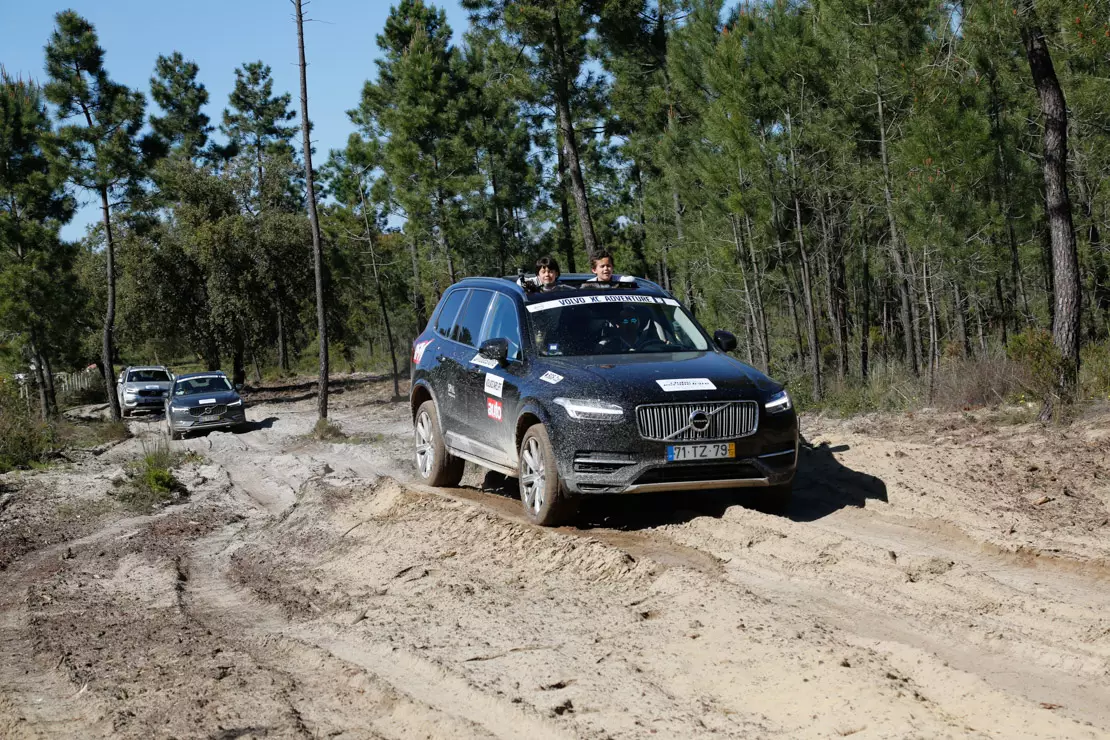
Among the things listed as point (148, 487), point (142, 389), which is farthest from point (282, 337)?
point (148, 487)

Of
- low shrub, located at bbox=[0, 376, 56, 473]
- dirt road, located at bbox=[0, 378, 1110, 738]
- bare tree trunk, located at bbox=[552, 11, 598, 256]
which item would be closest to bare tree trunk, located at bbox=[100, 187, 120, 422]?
low shrub, located at bbox=[0, 376, 56, 473]

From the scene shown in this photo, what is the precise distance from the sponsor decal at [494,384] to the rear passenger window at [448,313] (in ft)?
5.52

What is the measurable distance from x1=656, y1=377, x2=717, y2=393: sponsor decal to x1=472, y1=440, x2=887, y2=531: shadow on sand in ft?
3.63

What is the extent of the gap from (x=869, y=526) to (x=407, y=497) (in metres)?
4.47

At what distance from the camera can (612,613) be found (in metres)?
5.87

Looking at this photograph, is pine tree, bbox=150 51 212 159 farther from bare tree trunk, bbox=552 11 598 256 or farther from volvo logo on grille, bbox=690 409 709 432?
volvo logo on grille, bbox=690 409 709 432

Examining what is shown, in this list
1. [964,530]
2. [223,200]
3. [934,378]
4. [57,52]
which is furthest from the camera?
[223,200]

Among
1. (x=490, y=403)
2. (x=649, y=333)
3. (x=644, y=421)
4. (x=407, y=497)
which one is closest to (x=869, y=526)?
(x=644, y=421)

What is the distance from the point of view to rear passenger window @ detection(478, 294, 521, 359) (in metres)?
9.23

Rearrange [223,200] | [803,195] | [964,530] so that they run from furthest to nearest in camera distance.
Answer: [223,200]
[803,195]
[964,530]

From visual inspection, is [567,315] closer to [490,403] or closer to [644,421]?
[490,403]

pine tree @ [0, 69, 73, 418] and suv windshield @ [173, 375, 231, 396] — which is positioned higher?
pine tree @ [0, 69, 73, 418]

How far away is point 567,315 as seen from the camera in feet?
30.4

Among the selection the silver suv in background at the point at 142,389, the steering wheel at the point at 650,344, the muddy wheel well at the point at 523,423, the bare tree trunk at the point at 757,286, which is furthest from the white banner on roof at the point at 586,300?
the silver suv in background at the point at 142,389
